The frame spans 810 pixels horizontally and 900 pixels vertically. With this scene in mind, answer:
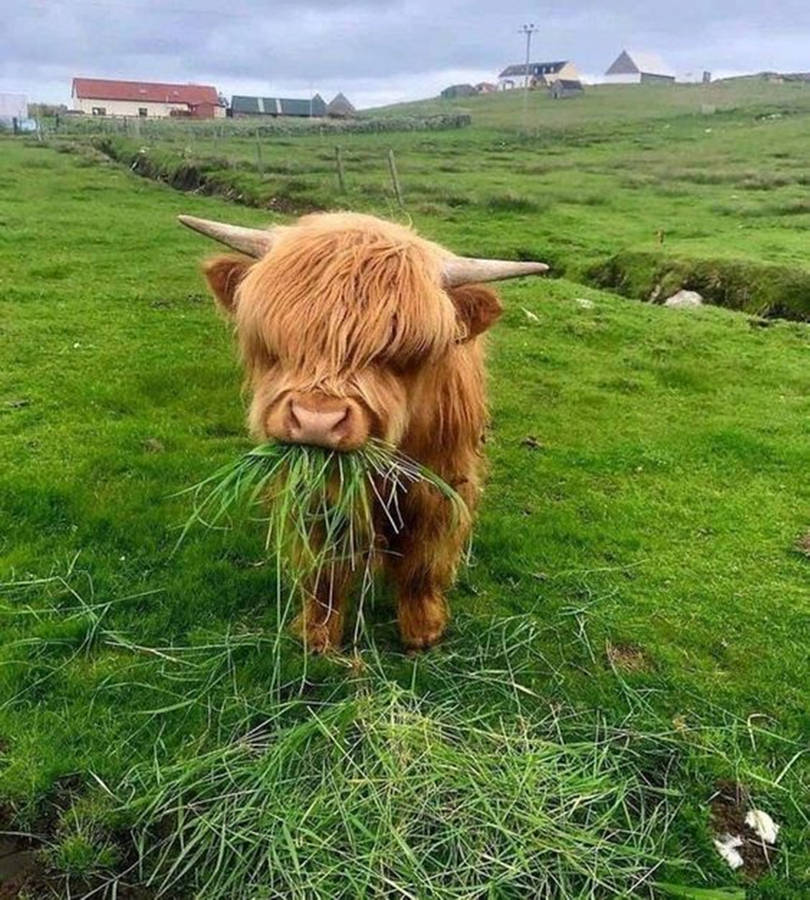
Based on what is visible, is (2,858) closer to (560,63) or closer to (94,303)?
(94,303)

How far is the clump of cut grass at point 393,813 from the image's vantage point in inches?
102

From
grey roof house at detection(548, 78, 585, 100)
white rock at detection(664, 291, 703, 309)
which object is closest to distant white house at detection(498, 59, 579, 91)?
grey roof house at detection(548, 78, 585, 100)

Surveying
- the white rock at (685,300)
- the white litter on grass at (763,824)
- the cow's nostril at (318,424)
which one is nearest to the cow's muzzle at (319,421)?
the cow's nostril at (318,424)

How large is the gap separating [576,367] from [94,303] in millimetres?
5431

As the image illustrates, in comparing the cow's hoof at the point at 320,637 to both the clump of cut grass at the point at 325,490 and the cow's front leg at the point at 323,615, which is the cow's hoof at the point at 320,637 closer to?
the cow's front leg at the point at 323,615

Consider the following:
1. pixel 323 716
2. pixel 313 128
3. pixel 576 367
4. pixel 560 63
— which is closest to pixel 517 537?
pixel 323 716

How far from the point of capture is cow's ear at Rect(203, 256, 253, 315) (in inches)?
129

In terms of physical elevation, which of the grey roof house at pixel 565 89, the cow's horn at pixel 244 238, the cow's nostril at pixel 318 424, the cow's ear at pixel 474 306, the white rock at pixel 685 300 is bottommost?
the white rock at pixel 685 300

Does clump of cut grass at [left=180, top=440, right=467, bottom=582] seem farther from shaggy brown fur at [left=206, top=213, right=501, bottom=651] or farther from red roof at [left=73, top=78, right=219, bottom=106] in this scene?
red roof at [left=73, top=78, right=219, bottom=106]

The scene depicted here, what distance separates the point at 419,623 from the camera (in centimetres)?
392

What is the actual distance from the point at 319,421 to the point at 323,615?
151 cm

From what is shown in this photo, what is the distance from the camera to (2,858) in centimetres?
275

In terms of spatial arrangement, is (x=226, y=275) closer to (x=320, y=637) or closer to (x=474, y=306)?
(x=474, y=306)

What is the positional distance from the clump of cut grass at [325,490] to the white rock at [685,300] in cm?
893
